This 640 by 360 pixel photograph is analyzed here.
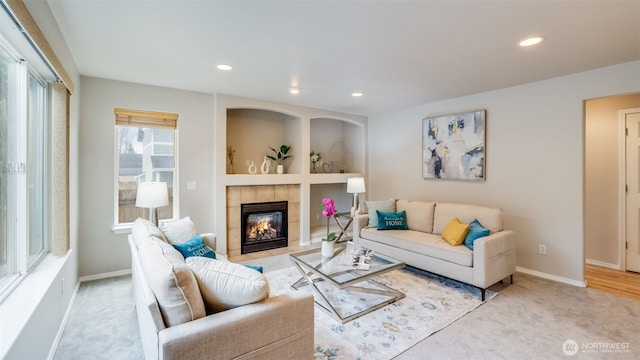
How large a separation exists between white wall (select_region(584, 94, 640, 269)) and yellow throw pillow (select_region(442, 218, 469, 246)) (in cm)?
192

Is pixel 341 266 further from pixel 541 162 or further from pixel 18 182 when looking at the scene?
pixel 541 162

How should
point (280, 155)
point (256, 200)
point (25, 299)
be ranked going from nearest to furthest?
point (25, 299) → point (256, 200) → point (280, 155)

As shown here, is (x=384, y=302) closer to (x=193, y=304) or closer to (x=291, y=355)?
(x=291, y=355)

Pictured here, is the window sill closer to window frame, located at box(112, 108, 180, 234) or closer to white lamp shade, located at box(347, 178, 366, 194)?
window frame, located at box(112, 108, 180, 234)

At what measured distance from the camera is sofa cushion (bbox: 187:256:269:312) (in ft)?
5.42

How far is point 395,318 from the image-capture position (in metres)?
2.69

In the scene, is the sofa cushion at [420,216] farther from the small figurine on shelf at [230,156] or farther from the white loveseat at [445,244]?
the small figurine on shelf at [230,156]

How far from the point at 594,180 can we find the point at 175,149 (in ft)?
20.0

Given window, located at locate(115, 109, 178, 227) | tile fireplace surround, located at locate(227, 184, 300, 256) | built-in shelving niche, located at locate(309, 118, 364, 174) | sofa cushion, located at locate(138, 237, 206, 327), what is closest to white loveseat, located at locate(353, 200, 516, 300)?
tile fireplace surround, located at locate(227, 184, 300, 256)

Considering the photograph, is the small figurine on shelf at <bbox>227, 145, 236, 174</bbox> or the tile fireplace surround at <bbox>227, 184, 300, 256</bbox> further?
the small figurine on shelf at <bbox>227, 145, 236, 174</bbox>

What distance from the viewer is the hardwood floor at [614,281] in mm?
3291

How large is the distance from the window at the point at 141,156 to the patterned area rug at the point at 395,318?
7.05ft

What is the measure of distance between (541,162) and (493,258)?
5.22ft

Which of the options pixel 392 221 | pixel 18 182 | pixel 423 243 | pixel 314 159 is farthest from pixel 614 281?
pixel 18 182
